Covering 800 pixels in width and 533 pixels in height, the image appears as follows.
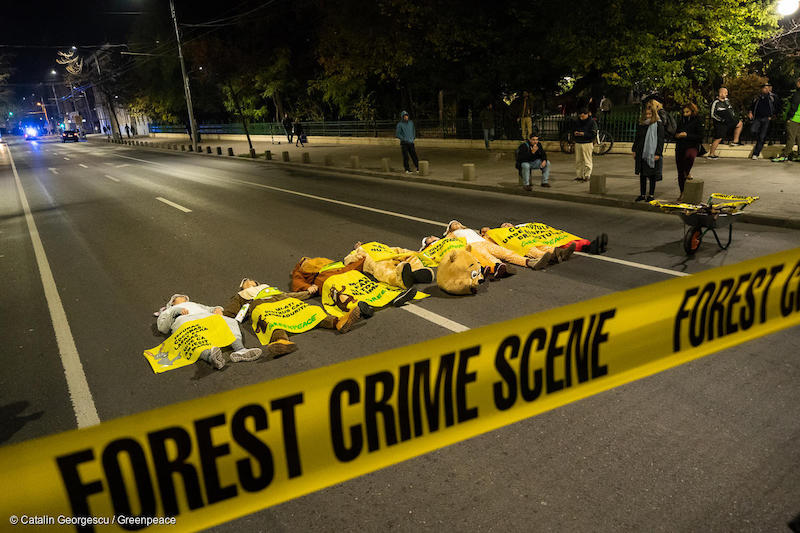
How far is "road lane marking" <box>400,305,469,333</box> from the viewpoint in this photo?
4962 millimetres

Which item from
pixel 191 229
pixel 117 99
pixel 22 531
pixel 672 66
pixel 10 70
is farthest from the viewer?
pixel 10 70

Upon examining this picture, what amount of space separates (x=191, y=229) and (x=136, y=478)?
960cm

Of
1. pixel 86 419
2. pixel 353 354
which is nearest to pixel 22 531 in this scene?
pixel 86 419

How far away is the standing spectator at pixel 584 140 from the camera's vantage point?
12492mm

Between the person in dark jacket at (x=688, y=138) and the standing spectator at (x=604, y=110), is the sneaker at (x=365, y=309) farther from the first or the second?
the standing spectator at (x=604, y=110)

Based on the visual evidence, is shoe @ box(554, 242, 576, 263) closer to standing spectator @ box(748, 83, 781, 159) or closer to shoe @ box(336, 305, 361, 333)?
shoe @ box(336, 305, 361, 333)

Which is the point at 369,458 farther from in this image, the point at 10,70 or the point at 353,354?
the point at 10,70

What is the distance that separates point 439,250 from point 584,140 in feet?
26.0

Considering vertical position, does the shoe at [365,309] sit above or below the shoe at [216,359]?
above

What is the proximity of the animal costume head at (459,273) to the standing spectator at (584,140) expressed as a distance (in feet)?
27.1

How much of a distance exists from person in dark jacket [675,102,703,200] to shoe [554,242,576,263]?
4748 millimetres

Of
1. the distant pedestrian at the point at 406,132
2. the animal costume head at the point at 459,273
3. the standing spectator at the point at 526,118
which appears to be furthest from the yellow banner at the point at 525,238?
the standing spectator at the point at 526,118

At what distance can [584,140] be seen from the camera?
41.5 feet

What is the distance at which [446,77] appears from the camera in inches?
1030
